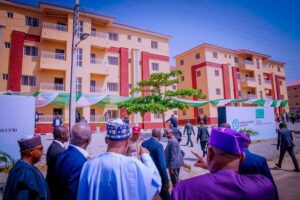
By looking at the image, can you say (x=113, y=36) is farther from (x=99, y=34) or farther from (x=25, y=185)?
(x=25, y=185)

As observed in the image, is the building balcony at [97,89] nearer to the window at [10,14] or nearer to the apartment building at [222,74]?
the window at [10,14]

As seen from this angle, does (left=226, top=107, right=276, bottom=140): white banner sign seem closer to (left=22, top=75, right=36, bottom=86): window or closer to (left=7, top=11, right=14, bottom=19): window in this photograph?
(left=22, top=75, right=36, bottom=86): window

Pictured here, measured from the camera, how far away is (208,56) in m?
35.7

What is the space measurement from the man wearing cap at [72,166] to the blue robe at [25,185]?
0.21 metres

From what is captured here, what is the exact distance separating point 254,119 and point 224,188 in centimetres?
1544

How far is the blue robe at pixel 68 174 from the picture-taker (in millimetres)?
2203

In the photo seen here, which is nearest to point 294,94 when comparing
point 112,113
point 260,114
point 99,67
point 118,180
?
point 260,114

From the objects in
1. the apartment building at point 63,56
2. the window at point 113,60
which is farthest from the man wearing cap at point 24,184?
the window at point 113,60

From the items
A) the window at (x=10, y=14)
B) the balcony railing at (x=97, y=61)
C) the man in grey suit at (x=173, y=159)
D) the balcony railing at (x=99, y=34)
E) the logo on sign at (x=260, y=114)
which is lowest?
the man in grey suit at (x=173, y=159)

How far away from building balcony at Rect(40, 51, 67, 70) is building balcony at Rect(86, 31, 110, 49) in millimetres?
3990

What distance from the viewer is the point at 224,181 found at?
1.30 m

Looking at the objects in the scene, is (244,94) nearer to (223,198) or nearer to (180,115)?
(180,115)

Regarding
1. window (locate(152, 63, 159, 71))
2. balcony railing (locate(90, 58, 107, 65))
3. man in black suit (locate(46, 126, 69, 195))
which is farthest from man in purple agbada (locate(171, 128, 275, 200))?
window (locate(152, 63, 159, 71))

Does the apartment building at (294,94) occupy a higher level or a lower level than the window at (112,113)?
higher
